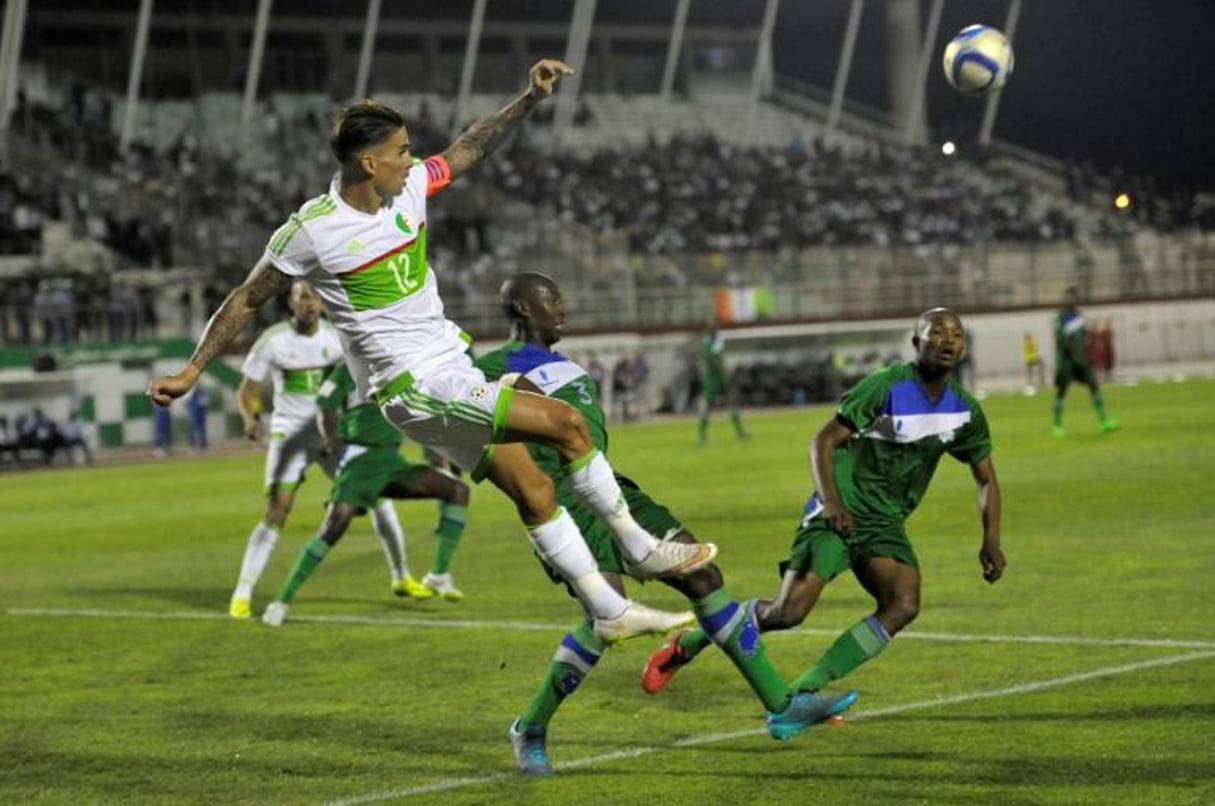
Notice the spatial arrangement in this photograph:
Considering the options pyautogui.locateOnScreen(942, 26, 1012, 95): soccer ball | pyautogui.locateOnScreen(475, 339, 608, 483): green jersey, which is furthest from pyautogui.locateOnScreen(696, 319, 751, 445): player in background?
pyautogui.locateOnScreen(475, 339, 608, 483): green jersey

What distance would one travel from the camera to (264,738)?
9.54 metres

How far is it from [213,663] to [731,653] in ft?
17.6

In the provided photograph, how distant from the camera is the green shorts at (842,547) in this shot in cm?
894

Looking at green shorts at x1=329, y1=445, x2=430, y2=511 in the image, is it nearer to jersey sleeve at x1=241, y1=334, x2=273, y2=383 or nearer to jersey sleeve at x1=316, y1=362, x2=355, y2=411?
jersey sleeve at x1=316, y1=362, x2=355, y2=411

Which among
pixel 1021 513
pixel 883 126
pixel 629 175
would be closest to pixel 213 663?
pixel 1021 513

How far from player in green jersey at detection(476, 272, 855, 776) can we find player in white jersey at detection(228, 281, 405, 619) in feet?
22.7

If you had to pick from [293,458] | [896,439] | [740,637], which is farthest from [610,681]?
[293,458]

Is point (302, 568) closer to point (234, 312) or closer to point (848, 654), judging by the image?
point (848, 654)

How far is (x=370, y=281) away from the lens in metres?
8.02

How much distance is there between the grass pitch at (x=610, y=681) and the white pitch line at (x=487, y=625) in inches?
1.8

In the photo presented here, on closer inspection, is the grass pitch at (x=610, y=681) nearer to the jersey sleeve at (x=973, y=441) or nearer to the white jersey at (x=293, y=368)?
the jersey sleeve at (x=973, y=441)

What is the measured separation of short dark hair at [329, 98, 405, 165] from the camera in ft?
26.3

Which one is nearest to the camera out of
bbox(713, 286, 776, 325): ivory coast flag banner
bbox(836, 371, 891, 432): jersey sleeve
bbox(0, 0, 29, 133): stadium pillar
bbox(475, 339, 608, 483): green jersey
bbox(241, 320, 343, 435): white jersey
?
bbox(475, 339, 608, 483): green jersey

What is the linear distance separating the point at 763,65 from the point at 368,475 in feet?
182
